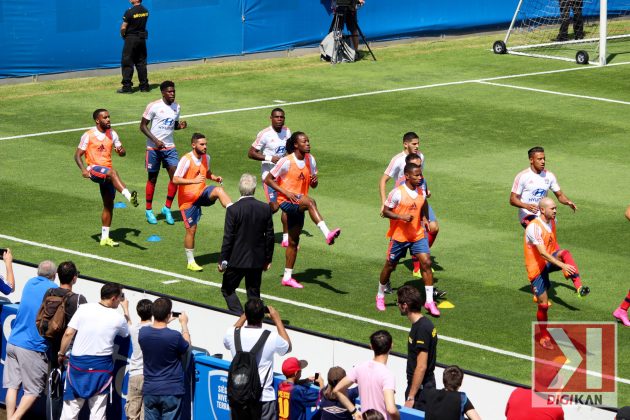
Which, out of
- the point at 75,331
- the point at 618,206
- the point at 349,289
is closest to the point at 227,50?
the point at 618,206

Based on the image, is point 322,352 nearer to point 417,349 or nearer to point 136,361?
point 417,349

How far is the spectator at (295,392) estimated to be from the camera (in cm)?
1198

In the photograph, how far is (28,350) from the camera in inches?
534

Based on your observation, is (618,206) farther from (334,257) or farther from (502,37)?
(502,37)

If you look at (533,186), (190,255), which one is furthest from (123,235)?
(533,186)

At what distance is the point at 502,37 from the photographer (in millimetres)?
41375

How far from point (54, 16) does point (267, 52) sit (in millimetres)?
7036

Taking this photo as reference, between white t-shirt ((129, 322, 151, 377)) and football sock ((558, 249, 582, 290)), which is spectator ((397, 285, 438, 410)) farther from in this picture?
football sock ((558, 249, 582, 290))

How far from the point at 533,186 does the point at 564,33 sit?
904 inches

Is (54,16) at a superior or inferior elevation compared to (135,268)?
superior

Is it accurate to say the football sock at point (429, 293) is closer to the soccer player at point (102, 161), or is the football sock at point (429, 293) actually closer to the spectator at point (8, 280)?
the soccer player at point (102, 161)

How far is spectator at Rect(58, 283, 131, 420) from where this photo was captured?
41.5 ft

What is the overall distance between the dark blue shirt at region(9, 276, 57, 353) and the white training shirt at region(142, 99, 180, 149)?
→ 9.06 m

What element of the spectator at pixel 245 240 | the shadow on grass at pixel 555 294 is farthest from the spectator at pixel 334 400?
the shadow on grass at pixel 555 294
